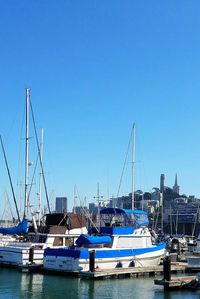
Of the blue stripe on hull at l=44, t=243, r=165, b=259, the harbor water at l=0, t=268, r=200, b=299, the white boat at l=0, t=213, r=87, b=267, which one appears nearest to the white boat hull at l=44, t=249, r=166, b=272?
the blue stripe on hull at l=44, t=243, r=165, b=259

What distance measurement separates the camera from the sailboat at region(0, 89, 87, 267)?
132ft

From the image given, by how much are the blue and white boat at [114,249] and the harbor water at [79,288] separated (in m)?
1.28

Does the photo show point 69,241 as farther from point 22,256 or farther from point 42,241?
point 22,256

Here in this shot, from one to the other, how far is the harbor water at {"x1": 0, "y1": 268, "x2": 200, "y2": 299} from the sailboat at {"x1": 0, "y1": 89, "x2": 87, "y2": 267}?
3.60 meters

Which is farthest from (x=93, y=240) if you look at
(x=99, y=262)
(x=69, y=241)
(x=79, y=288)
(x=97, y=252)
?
(x=69, y=241)

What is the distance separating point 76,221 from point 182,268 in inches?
459

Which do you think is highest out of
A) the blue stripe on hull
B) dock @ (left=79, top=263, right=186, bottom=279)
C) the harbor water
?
the blue stripe on hull

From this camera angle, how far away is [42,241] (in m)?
42.4

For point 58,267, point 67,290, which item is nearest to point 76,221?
point 58,267

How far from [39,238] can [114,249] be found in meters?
8.37

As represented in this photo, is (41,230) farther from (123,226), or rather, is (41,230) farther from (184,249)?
(184,249)

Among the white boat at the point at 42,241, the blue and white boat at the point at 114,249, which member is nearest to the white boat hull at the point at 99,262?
the blue and white boat at the point at 114,249

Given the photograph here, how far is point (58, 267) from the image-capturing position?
3675 centimetres

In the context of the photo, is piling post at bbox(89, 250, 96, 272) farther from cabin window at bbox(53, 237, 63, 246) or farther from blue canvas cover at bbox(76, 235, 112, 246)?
cabin window at bbox(53, 237, 63, 246)
